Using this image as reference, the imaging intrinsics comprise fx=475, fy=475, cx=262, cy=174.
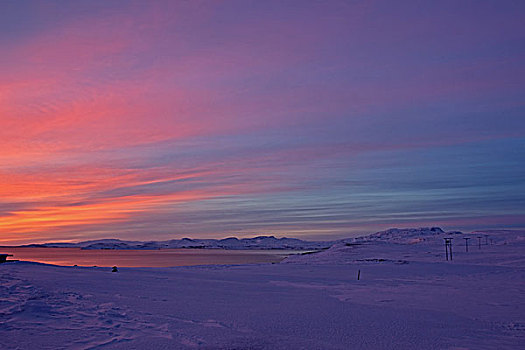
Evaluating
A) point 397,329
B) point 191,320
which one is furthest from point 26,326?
point 397,329

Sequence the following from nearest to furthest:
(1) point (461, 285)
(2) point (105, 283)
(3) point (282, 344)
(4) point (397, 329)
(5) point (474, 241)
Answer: (3) point (282, 344) < (4) point (397, 329) < (2) point (105, 283) < (1) point (461, 285) < (5) point (474, 241)

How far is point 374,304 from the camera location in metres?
17.8

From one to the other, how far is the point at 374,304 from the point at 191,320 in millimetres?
7582

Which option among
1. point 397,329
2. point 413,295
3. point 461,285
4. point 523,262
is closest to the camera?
point 397,329

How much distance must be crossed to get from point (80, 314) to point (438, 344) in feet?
31.2

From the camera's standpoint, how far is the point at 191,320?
13.6 m

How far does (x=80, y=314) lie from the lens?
13203 mm

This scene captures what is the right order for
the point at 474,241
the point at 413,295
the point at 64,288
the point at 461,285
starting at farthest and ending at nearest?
the point at 474,241 → the point at 461,285 → the point at 413,295 → the point at 64,288

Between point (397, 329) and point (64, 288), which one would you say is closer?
point (397, 329)

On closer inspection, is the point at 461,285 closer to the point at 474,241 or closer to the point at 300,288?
the point at 300,288

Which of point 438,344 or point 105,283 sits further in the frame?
point 105,283

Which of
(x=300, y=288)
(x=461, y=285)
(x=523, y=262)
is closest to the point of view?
(x=300, y=288)

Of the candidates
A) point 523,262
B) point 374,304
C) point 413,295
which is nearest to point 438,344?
point 374,304

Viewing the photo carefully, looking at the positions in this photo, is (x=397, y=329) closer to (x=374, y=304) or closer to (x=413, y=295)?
(x=374, y=304)
